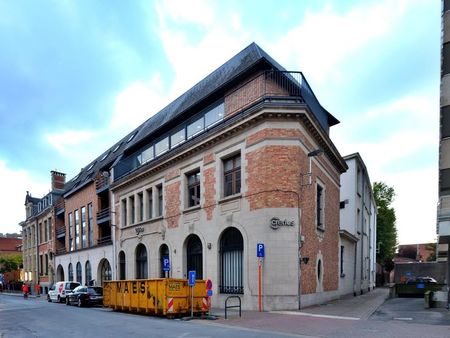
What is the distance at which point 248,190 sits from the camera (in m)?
20.2

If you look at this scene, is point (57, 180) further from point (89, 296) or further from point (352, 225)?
point (352, 225)

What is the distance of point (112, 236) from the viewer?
34812mm

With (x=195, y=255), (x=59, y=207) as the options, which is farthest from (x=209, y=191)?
(x=59, y=207)

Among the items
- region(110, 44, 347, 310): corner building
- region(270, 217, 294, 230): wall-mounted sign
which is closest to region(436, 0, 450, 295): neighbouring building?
region(110, 44, 347, 310): corner building

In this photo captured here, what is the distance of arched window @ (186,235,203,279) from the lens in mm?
23641

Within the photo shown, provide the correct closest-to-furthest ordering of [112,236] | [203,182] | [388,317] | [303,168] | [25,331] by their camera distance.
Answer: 1. [25,331]
2. [388,317]
3. [303,168]
4. [203,182]
5. [112,236]

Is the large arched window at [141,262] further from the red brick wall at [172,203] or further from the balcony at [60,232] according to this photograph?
the balcony at [60,232]

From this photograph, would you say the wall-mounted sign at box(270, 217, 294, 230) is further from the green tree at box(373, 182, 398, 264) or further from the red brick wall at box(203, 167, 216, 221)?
the green tree at box(373, 182, 398, 264)

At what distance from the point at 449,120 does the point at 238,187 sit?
9881mm

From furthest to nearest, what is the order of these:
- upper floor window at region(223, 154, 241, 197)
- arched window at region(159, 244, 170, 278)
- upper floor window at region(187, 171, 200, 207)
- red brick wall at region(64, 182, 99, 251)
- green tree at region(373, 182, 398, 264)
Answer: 1. green tree at region(373, 182, 398, 264)
2. red brick wall at region(64, 182, 99, 251)
3. arched window at region(159, 244, 170, 278)
4. upper floor window at region(187, 171, 200, 207)
5. upper floor window at region(223, 154, 241, 197)

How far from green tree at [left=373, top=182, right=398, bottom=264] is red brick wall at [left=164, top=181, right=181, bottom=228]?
38881 mm

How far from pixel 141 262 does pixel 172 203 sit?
21.6 ft

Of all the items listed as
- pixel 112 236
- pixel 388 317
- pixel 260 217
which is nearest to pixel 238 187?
A: pixel 260 217

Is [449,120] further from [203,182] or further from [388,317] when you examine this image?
[203,182]
